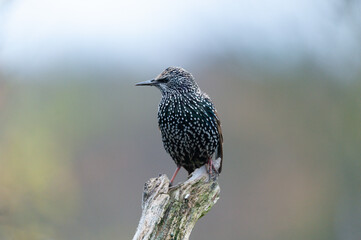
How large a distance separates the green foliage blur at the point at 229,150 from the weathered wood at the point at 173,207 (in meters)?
6.62

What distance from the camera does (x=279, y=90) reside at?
1384cm

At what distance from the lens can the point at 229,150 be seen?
1300 cm

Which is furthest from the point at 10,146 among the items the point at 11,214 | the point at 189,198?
the point at 189,198

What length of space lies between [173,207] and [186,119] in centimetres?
121

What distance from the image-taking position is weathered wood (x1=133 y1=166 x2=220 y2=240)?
4094 millimetres

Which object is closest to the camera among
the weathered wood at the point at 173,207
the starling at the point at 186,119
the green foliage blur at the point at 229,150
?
the weathered wood at the point at 173,207

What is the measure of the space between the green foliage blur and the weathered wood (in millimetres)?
6620

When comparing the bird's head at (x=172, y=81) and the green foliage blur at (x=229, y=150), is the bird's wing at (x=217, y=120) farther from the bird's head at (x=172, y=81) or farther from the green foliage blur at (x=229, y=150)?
the green foliage blur at (x=229, y=150)

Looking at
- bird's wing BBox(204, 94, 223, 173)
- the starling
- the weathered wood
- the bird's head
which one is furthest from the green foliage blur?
the weathered wood

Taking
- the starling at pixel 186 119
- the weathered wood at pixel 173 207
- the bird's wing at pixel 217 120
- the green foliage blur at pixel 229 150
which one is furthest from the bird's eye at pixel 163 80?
the green foliage blur at pixel 229 150

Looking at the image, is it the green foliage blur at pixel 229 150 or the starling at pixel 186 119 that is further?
the green foliage blur at pixel 229 150

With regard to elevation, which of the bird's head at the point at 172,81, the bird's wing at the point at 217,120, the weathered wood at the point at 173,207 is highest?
the bird's head at the point at 172,81

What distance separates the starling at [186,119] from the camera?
518cm

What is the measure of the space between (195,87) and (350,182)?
650cm
